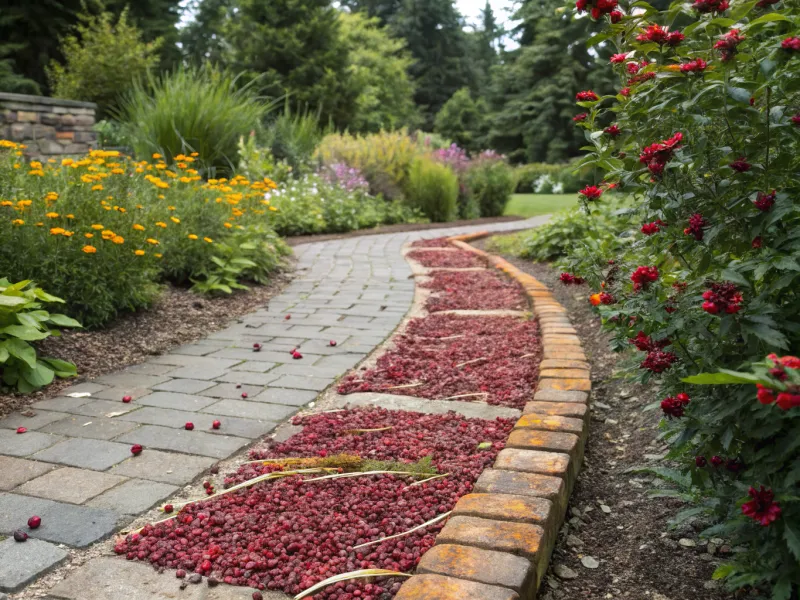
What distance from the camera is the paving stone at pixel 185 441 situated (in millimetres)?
2174

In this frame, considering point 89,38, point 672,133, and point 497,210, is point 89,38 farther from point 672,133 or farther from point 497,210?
point 672,133

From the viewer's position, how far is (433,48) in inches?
1357

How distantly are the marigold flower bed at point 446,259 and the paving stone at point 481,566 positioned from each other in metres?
4.33

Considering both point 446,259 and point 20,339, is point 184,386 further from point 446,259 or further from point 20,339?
point 446,259

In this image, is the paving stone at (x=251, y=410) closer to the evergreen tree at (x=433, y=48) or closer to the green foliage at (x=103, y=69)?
the green foliage at (x=103, y=69)

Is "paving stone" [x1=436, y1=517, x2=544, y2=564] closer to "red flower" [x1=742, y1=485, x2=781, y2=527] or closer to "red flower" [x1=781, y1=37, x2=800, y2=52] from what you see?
"red flower" [x1=742, y1=485, x2=781, y2=527]

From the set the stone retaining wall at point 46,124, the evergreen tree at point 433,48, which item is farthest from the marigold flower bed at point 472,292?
the evergreen tree at point 433,48

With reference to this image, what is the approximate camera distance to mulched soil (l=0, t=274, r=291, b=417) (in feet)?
9.64

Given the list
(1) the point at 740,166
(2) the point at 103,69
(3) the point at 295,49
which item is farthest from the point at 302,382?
(3) the point at 295,49

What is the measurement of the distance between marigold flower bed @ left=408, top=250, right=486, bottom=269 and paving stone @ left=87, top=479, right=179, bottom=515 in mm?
4022

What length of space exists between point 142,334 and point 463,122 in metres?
26.7

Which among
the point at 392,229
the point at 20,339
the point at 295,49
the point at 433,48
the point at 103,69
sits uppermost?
the point at 433,48

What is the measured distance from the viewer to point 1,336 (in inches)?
105

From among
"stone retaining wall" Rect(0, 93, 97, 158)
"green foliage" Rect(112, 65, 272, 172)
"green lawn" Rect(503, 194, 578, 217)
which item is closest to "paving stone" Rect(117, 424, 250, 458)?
"green foliage" Rect(112, 65, 272, 172)
